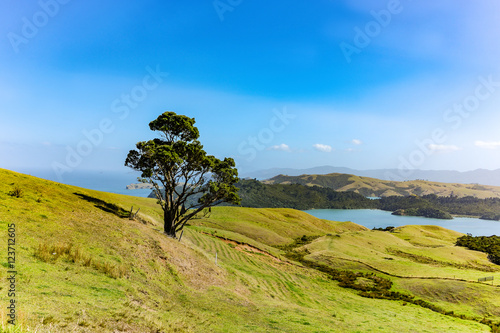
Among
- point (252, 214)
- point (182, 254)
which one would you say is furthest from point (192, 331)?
point (252, 214)

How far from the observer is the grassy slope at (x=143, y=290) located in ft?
39.2

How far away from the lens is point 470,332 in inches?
1049

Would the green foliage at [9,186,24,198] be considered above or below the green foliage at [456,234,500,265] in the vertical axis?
above

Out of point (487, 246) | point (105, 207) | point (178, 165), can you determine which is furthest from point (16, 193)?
point (487, 246)

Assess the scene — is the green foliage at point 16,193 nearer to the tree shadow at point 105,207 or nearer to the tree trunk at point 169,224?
the tree shadow at point 105,207

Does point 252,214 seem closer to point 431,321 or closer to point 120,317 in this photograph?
point 431,321

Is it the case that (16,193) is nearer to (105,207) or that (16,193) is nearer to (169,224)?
(105,207)

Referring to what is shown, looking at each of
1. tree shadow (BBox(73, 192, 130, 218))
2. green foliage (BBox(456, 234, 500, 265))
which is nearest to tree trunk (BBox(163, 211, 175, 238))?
tree shadow (BBox(73, 192, 130, 218))

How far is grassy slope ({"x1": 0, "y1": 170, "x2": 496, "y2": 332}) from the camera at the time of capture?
11961 mm

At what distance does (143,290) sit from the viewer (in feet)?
58.0

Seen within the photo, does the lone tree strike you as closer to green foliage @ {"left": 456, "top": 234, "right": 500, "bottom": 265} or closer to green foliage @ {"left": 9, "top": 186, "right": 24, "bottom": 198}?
green foliage @ {"left": 9, "top": 186, "right": 24, "bottom": 198}

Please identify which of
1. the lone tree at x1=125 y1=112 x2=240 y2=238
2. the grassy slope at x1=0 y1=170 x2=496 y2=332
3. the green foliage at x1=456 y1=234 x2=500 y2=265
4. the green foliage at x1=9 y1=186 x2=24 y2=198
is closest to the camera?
the grassy slope at x1=0 y1=170 x2=496 y2=332

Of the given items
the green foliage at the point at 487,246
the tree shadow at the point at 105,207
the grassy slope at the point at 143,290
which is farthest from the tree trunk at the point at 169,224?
the green foliage at the point at 487,246

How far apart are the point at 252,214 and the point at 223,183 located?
70.1 m
